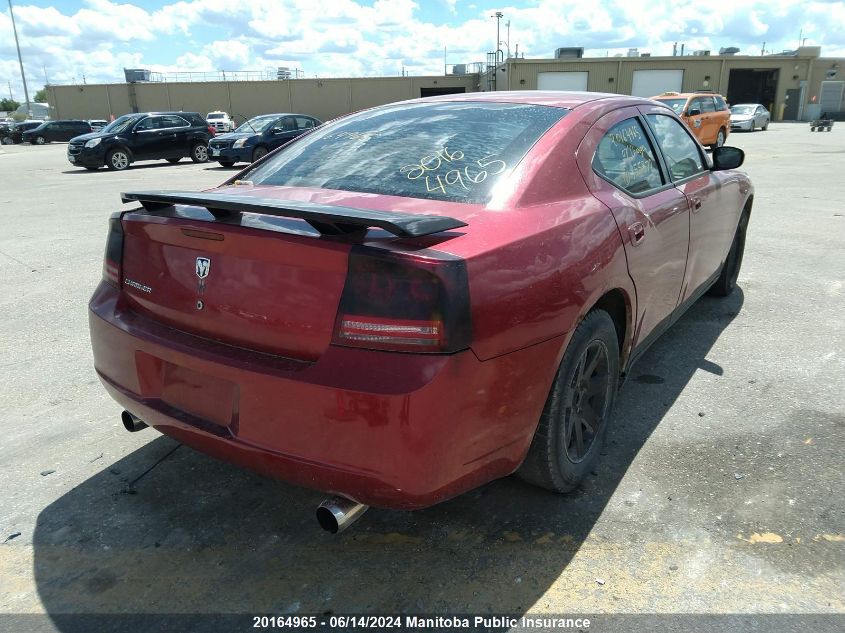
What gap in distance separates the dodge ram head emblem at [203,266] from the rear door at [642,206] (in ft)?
5.14

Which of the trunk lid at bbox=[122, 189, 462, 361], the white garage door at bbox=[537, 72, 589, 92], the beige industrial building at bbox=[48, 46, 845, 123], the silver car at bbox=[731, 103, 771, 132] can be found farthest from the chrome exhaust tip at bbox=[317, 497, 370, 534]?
the white garage door at bbox=[537, 72, 589, 92]

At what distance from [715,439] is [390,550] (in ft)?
5.76

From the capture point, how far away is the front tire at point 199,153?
21531mm

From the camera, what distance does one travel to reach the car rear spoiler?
1.95 m

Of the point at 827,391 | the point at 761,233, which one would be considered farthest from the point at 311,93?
the point at 827,391

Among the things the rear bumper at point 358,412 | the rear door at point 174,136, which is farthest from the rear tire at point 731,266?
the rear door at point 174,136

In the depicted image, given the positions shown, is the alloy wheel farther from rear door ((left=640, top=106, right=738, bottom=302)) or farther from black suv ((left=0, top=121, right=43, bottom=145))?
black suv ((left=0, top=121, right=43, bottom=145))

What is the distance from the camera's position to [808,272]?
629cm

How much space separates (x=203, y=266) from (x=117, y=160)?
64.2 ft

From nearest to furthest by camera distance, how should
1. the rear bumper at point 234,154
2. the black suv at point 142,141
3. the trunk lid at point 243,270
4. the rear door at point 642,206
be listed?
the trunk lid at point 243,270 → the rear door at point 642,206 → the rear bumper at point 234,154 → the black suv at point 142,141

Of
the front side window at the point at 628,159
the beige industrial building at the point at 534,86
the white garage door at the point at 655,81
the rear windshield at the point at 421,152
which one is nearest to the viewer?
the rear windshield at the point at 421,152

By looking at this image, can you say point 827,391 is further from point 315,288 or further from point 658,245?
point 315,288

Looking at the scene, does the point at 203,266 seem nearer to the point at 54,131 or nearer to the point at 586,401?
the point at 586,401

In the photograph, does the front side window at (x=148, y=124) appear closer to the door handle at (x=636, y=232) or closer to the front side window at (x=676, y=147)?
the front side window at (x=676, y=147)
